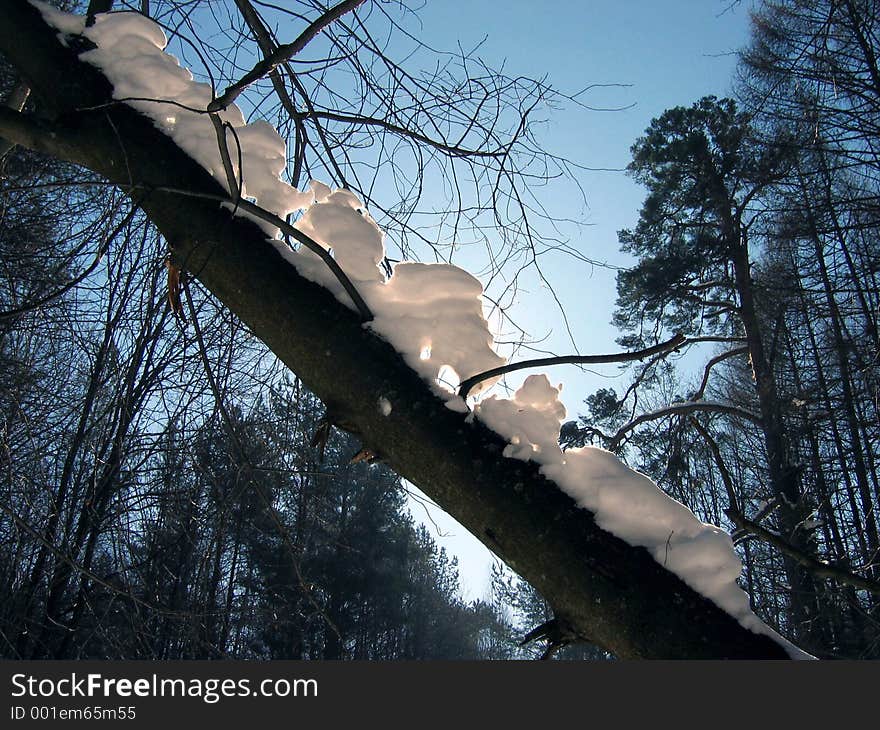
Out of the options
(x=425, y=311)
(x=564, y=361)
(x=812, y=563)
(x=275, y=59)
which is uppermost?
(x=275, y=59)

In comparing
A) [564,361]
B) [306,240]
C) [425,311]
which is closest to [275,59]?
[306,240]

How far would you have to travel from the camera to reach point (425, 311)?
1.09 meters

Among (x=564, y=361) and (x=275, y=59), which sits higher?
(x=275, y=59)

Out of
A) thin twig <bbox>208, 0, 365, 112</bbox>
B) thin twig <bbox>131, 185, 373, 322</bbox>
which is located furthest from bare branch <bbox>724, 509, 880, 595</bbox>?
thin twig <bbox>208, 0, 365, 112</bbox>

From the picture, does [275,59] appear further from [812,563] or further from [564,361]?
[812,563]

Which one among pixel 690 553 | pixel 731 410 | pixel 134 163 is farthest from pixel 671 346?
pixel 731 410

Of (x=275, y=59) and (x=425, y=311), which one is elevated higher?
(x=275, y=59)

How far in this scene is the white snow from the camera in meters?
0.86

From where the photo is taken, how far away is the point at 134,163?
1.14 metres

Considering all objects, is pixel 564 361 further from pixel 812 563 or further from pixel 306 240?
pixel 812 563

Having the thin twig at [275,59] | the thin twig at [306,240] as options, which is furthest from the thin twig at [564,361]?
the thin twig at [275,59]

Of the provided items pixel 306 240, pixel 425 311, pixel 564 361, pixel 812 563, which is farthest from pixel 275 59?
pixel 812 563

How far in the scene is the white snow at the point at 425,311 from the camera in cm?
86

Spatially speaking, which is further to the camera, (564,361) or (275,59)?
(275,59)
